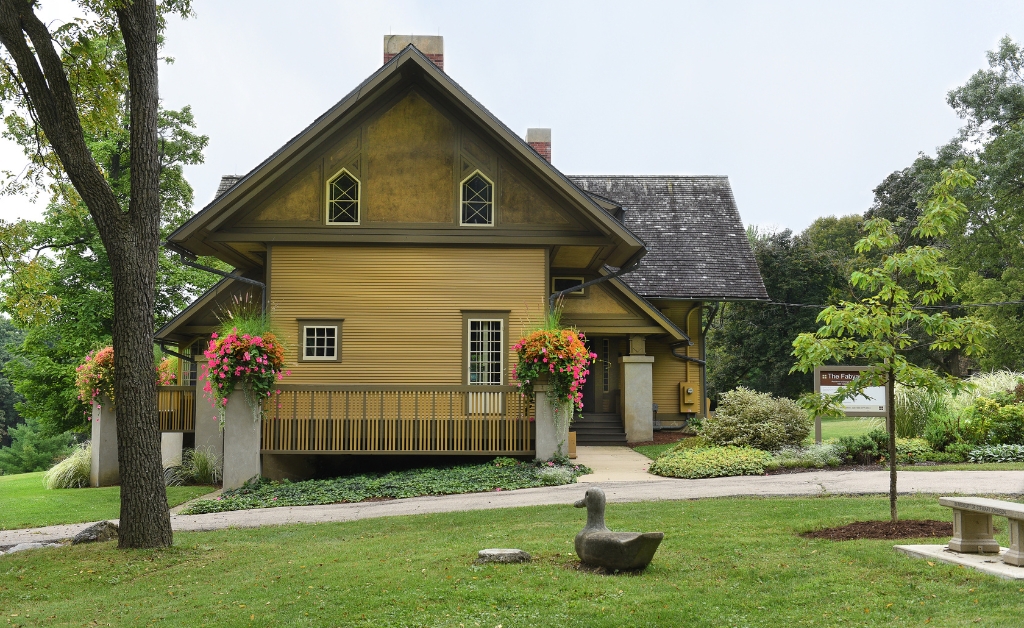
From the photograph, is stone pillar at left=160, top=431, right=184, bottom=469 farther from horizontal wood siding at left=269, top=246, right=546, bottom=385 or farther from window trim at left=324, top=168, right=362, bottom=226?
window trim at left=324, top=168, right=362, bottom=226

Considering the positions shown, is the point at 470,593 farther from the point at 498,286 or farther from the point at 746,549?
the point at 498,286

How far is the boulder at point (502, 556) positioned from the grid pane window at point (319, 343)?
35.0 ft

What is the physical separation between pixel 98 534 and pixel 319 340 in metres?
7.92

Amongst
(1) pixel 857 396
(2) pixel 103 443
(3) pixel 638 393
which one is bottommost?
(2) pixel 103 443

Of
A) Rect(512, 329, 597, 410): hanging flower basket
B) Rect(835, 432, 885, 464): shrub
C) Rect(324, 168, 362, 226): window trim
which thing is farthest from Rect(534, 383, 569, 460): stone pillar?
Rect(835, 432, 885, 464): shrub

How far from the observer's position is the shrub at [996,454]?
56.6ft

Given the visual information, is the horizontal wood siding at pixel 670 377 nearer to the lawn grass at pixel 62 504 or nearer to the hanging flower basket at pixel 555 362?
the hanging flower basket at pixel 555 362

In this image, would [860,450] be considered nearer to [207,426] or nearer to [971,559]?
[971,559]

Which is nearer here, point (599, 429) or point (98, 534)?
point (98, 534)

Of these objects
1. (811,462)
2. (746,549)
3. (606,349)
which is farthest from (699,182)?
(746,549)

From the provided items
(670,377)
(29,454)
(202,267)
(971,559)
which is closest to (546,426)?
(202,267)

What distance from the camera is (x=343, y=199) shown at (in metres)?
18.7

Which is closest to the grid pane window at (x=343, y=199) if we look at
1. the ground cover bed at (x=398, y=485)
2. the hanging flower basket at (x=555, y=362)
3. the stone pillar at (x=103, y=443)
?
the hanging flower basket at (x=555, y=362)

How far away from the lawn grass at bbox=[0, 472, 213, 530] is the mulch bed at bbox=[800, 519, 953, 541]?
11624mm
